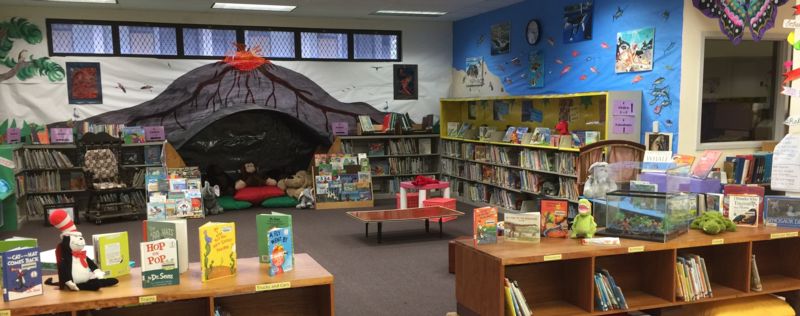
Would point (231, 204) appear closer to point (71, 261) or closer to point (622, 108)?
point (622, 108)

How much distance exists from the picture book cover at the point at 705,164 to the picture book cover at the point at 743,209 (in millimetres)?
1641

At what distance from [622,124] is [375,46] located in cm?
502

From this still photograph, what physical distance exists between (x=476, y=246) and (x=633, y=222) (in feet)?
3.16

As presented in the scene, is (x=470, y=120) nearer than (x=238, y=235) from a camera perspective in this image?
No

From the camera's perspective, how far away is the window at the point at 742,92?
6152 millimetres

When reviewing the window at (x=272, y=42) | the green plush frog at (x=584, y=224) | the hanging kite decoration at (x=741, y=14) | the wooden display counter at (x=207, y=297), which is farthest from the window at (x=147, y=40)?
the green plush frog at (x=584, y=224)

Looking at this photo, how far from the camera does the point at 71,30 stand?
868cm

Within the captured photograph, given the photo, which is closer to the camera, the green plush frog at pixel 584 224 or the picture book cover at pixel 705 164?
the green plush frog at pixel 584 224

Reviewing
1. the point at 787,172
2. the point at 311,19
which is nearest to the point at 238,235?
the point at 311,19

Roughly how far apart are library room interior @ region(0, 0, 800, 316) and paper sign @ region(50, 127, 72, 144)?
3 centimetres

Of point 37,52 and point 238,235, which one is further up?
point 37,52

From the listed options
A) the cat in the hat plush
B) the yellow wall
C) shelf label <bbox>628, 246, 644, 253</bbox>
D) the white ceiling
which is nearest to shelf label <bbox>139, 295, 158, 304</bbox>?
the cat in the hat plush

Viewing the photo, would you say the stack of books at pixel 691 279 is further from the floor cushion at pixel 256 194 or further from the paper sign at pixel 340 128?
the paper sign at pixel 340 128

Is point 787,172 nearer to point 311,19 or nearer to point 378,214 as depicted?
point 378,214
